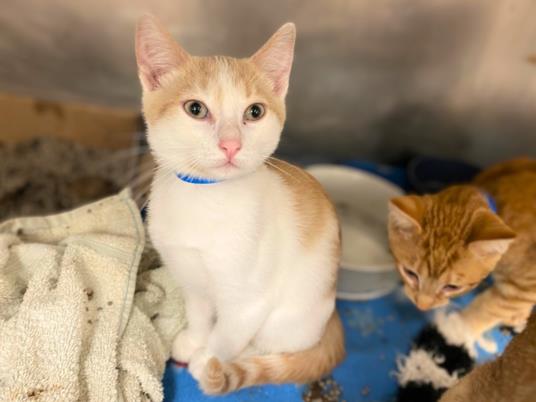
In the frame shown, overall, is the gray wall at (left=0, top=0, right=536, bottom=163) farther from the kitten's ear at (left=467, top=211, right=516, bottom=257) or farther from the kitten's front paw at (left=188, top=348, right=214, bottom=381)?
the kitten's front paw at (left=188, top=348, right=214, bottom=381)

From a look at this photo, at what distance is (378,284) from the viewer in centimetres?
157

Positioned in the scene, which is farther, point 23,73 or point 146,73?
point 23,73

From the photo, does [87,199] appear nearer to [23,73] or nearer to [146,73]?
[23,73]

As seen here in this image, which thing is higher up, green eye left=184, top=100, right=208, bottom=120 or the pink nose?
green eye left=184, top=100, right=208, bottom=120

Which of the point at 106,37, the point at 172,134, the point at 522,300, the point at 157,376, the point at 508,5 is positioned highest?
the point at 508,5

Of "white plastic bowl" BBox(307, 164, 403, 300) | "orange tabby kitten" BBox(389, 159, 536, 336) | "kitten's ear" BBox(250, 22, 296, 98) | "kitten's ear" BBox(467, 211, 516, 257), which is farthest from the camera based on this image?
"white plastic bowl" BBox(307, 164, 403, 300)

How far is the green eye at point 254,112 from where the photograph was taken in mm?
937

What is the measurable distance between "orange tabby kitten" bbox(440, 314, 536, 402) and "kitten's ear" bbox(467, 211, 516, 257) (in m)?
0.23

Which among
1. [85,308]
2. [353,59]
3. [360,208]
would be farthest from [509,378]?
[353,59]

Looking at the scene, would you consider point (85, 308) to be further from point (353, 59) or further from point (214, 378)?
point (353, 59)

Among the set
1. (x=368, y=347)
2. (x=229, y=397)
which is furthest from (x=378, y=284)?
(x=229, y=397)

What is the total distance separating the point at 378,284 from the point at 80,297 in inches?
36.2

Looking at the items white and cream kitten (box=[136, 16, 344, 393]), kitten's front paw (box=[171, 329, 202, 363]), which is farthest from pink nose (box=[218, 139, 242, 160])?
kitten's front paw (box=[171, 329, 202, 363])

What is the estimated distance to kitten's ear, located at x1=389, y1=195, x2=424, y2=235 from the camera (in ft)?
4.09
